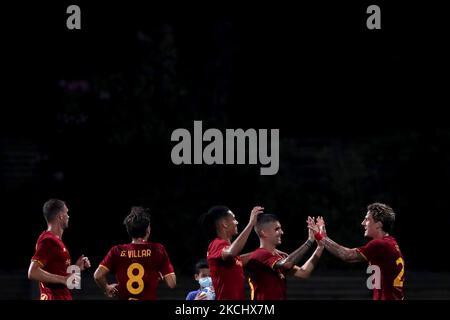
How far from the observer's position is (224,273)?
11.5 metres

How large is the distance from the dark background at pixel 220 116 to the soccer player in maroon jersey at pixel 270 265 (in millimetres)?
6298

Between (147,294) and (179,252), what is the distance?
20.3 feet

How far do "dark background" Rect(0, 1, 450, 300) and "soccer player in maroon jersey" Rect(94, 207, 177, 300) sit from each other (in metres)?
5.91

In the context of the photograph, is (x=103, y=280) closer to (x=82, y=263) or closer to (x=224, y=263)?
(x=82, y=263)

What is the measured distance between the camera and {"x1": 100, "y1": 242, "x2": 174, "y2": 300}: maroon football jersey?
11.5m

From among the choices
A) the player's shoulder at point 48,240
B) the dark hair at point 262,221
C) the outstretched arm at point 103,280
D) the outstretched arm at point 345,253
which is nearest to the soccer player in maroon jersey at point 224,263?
the dark hair at point 262,221

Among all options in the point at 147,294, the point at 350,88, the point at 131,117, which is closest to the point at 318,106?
the point at 350,88

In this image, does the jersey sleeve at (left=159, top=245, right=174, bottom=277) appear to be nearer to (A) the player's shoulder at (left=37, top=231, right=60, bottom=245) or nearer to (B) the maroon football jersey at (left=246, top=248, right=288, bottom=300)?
(B) the maroon football jersey at (left=246, top=248, right=288, bottom=300)

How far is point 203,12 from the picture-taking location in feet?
66.7

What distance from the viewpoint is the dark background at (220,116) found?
17906 mm
